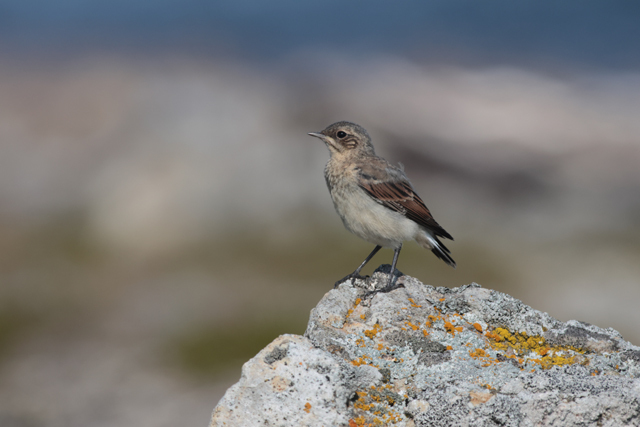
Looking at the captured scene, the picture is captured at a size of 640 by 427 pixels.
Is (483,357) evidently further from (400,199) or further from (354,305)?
(400,199)

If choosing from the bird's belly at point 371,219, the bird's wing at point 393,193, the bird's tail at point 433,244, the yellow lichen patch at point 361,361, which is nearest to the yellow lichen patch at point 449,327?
the yellow lichen patch at point 361,361

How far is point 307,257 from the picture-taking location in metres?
27.0

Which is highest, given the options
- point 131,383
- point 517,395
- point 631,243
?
point 631,243

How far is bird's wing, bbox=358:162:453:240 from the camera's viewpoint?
875 centimetres

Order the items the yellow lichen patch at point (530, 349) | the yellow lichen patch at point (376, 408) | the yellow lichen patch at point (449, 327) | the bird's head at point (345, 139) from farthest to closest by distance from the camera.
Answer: the bird's head at point (345, 139), the yellow lichen patch at point (449, 327), the yellow lichen patch at point (530, 349), the yellow lichen patch at point (376, 408)

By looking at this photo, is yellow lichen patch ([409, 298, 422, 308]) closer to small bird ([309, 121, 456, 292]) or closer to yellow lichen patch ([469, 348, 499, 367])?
yellow lichen patch ([469, 348, 499, 367])

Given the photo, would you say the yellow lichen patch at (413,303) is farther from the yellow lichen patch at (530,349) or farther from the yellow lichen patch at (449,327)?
the yellow lichen patch at (530,349)

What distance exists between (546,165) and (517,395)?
36910 mm

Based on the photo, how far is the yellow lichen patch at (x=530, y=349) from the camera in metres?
5.36

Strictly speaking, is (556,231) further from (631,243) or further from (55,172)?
(55,172)

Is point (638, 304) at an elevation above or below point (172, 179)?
below

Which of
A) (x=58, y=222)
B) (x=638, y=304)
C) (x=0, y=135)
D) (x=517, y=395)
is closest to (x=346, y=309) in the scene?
(x=517, y=395)

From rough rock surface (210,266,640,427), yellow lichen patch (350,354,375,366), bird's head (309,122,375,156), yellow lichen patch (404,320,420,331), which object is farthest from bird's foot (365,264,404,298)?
bird's head (309,122,375,156)

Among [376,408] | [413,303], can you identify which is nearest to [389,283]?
[413,303]
